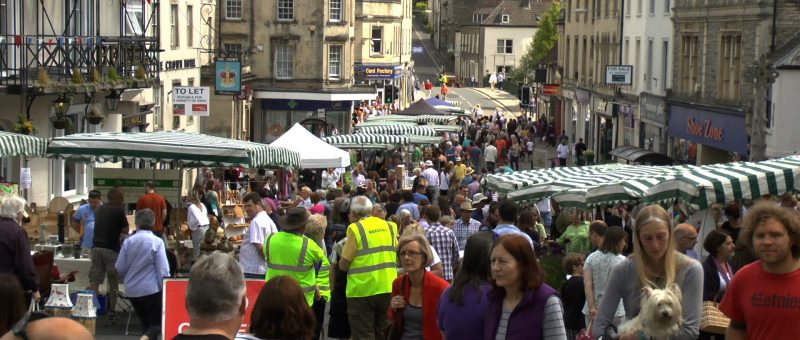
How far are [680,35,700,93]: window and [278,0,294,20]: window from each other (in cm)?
2161

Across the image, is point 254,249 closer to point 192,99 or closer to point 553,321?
point 553,321

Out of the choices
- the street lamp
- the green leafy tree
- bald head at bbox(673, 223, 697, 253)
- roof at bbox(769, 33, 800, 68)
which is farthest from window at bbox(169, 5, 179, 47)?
the green leafy tree

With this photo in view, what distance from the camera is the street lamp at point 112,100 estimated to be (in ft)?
102

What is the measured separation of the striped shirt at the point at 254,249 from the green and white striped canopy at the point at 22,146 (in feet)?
19.2

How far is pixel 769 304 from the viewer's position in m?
7.62

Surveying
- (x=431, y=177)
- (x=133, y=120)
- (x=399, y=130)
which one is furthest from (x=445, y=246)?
(x=399, y=130)

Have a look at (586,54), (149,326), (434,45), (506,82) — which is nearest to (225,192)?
(149,326)

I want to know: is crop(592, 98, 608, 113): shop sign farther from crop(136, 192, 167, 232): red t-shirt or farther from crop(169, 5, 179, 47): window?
crop(136, 192, 167, 232): red t-shirt

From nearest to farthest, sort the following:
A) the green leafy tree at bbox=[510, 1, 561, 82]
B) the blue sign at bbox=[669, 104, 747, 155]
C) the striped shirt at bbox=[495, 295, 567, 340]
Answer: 1. the striped shirt at bbox=[495, 295, 567, 340]
2. the blue sign at bbox=[669, 104, 747, 155]
3. the green leafy tree at bbox=[510, 1, 561, 82]

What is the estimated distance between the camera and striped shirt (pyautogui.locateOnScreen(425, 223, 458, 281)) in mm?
14758

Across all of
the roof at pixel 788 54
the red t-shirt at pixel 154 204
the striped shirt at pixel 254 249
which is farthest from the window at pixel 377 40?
the striped shirt at pixel 254 249

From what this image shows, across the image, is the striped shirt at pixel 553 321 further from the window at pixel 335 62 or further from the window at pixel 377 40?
the window at pixel 377 40

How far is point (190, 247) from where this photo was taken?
2073cm

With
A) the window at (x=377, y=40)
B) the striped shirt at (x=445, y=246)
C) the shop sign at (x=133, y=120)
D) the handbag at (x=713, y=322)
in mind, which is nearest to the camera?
A: the handbag at (x=713, y=322)
